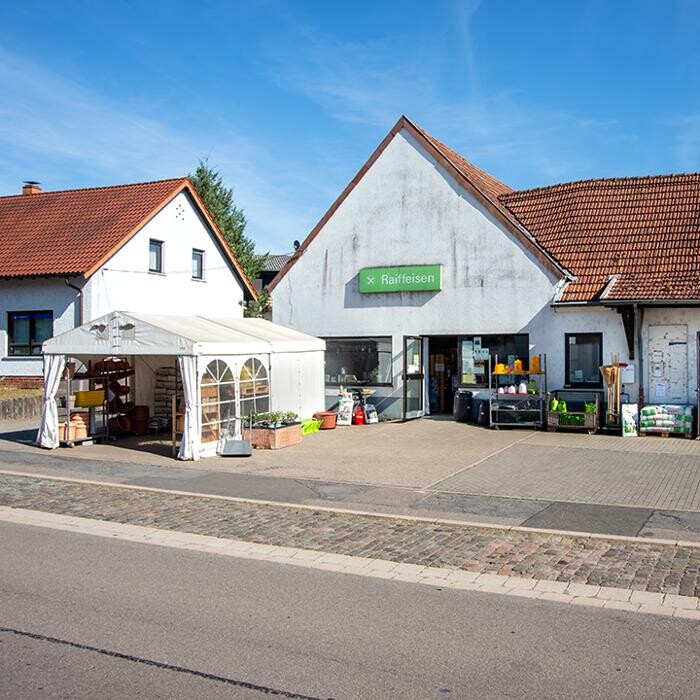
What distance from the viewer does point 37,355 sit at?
25891 mm

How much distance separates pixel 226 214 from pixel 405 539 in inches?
1683

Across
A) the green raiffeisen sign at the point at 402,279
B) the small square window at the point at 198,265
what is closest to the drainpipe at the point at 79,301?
the small square window at the point at 198,265

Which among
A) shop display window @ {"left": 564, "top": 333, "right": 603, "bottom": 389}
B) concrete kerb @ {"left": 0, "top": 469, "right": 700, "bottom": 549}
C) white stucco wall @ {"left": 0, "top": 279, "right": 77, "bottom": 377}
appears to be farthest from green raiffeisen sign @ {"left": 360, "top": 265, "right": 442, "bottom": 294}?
concrete kerb @ {"left": 0, "top": 469, "right": 700, "bottom": 549}

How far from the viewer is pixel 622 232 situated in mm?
20766

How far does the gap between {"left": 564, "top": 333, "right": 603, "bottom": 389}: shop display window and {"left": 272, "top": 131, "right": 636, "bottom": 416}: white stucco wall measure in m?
0.17

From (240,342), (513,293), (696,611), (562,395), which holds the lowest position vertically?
(696,611)

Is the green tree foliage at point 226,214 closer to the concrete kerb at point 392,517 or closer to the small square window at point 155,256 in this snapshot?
the small square window at point 155,256

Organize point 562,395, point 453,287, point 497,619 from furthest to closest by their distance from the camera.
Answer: point 453,287 → point 562,395 → point 497,619

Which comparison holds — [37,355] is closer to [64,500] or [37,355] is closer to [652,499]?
[64,500]

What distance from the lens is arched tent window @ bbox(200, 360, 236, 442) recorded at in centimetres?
1540

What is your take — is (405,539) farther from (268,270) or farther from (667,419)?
(268,270)

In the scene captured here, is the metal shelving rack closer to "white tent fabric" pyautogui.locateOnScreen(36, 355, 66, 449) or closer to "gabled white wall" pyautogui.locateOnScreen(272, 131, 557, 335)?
"gabled white wall" pyautogui.locateOnScreen(272, 131, 557, 335)

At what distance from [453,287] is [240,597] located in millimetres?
15743

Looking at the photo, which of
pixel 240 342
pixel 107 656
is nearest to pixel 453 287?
pixel 240 342
